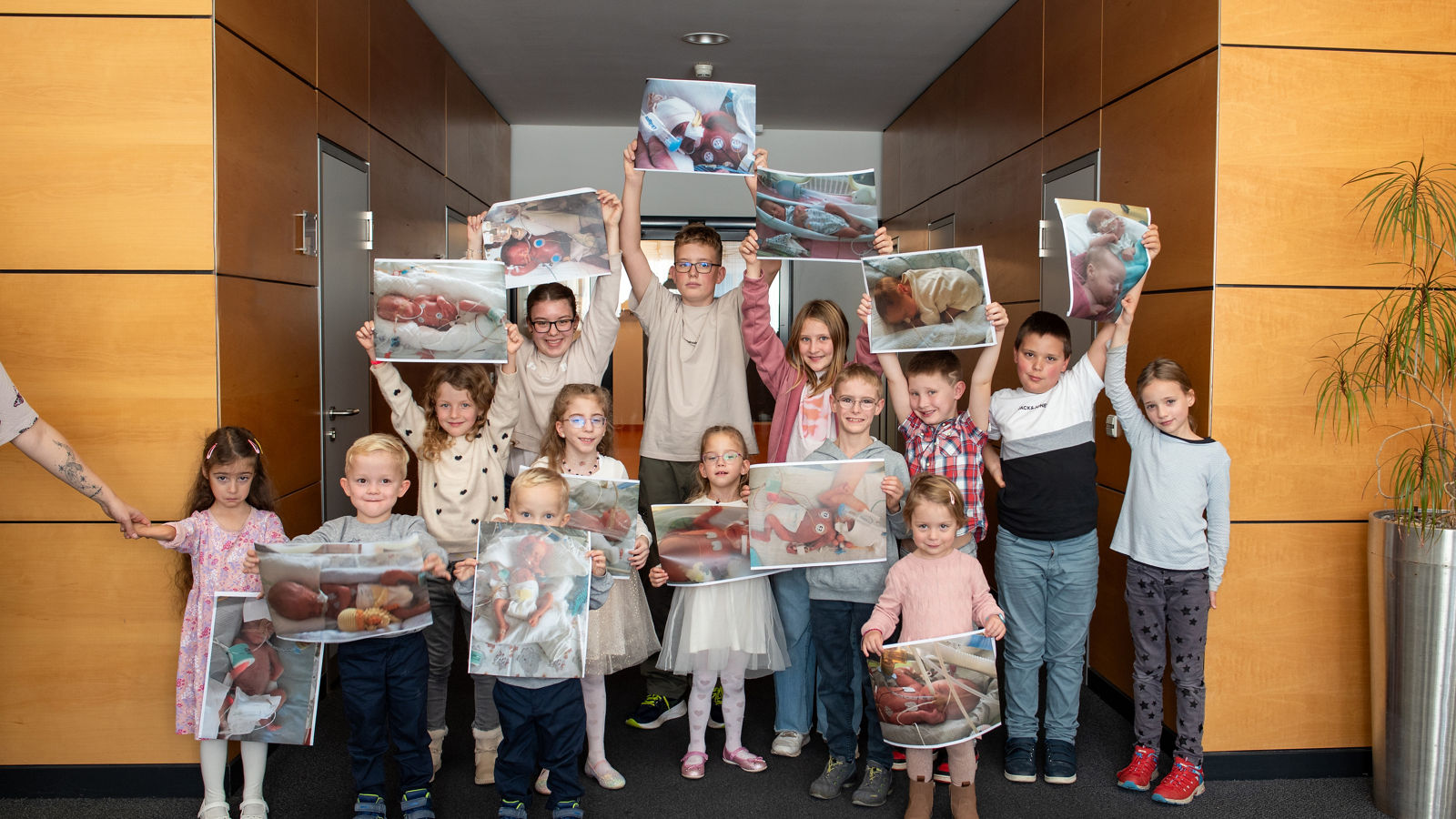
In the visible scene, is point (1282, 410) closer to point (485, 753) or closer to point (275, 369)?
point (485, 753)

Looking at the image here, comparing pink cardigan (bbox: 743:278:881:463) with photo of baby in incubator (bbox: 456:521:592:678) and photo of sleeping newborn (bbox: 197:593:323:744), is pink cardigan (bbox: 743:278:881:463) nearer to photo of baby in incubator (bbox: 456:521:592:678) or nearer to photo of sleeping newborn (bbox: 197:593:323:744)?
photo of baby in incubator (bbox: 456:521:592:678)

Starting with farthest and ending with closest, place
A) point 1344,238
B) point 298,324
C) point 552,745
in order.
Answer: point 298,324 → point 1344,238 → point 552,745

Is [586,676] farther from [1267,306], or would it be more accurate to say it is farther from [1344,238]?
[1344,238]

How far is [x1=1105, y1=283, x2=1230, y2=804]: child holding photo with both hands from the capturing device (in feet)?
9.61

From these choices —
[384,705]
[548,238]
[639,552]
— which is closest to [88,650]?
[384,705]

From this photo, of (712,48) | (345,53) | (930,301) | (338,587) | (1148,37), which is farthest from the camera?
(712,48)

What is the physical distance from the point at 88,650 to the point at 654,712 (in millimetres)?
1807

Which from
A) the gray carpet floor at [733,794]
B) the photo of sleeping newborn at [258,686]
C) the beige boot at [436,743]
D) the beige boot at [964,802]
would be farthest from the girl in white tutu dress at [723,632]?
the photo of sleeping newborn at [258,686]

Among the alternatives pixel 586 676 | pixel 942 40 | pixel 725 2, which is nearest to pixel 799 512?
pixel 586 676

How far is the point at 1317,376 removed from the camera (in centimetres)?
311

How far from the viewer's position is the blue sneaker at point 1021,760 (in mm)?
3102

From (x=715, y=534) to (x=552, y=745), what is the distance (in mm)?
732

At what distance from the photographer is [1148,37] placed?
3.46 metres

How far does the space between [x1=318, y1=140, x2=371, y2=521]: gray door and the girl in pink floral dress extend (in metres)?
0.99
